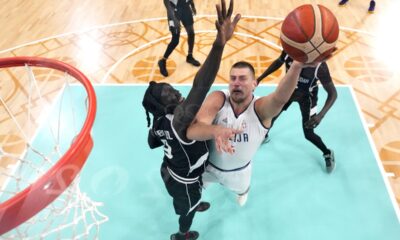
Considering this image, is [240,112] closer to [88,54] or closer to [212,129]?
[212,129]

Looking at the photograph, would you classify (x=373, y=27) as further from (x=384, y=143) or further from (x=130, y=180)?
(x=130, y=180)

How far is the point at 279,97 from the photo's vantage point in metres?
1.68

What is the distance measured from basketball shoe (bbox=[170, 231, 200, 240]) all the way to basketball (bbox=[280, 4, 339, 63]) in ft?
5.66

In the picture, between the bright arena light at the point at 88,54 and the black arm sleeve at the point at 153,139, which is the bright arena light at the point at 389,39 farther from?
the bright arena light at the point at 88,54

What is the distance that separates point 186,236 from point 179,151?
3.34 feet

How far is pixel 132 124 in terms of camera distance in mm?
3887

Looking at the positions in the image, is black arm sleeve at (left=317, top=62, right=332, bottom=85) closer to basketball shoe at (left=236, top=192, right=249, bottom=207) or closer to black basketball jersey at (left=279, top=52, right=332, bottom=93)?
black basketball jersey at (left=279, top=52, right=332, bottom=93)

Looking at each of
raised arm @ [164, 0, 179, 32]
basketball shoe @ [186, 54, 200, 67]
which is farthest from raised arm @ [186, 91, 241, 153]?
basketball shoe @ [186, 54, 200, 67]

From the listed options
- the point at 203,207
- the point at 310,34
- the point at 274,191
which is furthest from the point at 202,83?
the point at 274,191

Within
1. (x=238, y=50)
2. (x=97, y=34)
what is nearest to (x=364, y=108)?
(x=238, y=50)

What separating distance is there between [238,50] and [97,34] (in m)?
2.67

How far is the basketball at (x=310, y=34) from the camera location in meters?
1.71

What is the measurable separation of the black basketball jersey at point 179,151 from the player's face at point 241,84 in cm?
39

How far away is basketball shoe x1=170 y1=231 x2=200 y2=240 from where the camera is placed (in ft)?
8.71
